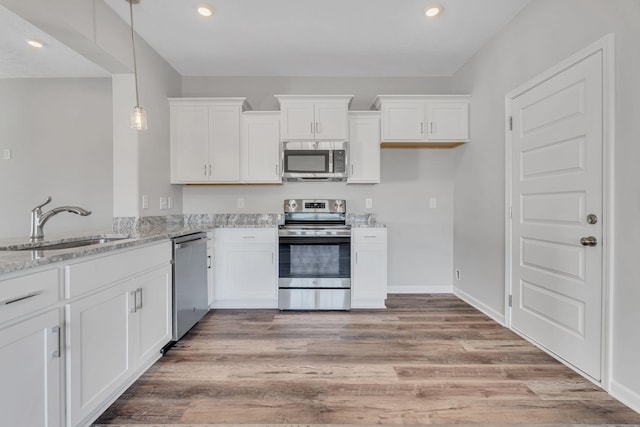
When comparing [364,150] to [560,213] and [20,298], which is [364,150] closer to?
[560,213]

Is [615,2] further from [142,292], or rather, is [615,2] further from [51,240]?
[51,240]

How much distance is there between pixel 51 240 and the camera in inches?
70.3

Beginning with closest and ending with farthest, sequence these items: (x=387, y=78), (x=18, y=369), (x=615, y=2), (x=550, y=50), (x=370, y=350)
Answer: (x=18, y=369)
(x=615, y=2)
(x=550, y=50)
(x=370, y=350)
(x=387, y=78)

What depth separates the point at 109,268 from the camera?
1.58 m

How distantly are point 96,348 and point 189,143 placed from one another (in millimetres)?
2426

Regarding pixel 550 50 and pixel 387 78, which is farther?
pixel 387 78

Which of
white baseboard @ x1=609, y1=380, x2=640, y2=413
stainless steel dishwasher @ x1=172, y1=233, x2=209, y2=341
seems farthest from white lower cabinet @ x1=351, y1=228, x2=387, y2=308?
white baseboard @ x1=609, y1=380, x2=640, y2=413

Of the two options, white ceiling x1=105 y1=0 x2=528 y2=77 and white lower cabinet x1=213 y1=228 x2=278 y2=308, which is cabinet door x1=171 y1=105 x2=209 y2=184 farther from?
white lower cabinet x1=213 y1=228 x2=278 y2=308

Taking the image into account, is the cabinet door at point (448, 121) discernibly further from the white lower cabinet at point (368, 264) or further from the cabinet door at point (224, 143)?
the cabinet door at point (224, 143)

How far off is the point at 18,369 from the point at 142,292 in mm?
785

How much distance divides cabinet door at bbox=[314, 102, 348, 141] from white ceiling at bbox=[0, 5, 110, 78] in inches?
94.8

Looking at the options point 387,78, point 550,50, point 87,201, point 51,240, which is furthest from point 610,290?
point 87,201

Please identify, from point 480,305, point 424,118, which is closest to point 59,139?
point 424,118

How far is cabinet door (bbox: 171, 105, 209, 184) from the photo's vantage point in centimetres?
336
